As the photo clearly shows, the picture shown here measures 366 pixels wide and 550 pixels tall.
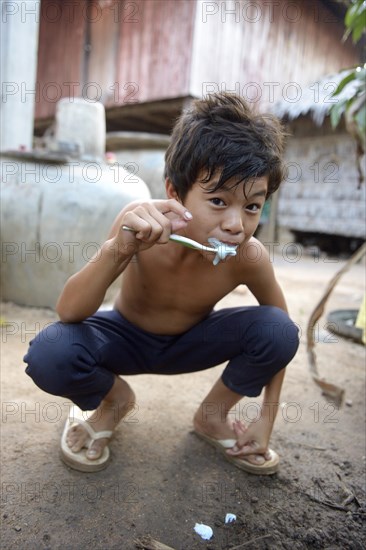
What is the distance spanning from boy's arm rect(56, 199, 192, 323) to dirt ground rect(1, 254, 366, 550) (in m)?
0.47

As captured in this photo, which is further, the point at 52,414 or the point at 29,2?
the point at 29,2

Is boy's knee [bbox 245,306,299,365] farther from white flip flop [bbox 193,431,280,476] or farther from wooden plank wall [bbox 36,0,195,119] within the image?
wooden plank wall [bbox 36,0,195,119]

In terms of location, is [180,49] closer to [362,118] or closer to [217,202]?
[362,118]

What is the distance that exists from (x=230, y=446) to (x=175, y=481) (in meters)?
0.25

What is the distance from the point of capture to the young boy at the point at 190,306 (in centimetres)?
113

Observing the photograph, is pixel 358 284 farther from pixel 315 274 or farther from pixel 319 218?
pixel 319 218

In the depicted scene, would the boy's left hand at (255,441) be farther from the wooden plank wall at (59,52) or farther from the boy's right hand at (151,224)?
the wooden plank wall at (59,52)

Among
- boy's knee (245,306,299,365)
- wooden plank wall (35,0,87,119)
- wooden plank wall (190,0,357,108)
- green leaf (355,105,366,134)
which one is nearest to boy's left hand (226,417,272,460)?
boy's knee (245,306,299,365)

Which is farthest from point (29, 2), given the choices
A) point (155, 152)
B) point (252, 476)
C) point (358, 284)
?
point (358, 284)

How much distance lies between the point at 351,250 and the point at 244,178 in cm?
772

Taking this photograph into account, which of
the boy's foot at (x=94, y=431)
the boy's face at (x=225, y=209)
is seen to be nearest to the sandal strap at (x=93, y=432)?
the boy's foot at (x=94, y=431)

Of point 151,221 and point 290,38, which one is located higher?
point 290,38

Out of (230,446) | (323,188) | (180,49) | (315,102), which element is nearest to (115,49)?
(180,49)

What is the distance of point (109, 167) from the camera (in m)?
3.10
